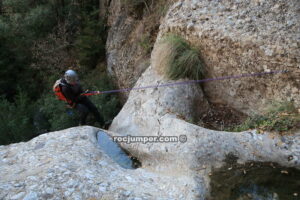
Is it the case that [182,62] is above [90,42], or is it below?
below

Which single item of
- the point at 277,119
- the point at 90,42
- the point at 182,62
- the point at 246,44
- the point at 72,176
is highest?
the point at 90,42

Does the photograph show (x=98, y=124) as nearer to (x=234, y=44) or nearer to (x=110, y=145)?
(x=110, y=145)

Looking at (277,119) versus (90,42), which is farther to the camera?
(90,42)

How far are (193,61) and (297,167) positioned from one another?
3219 mm

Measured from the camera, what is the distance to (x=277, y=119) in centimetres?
482

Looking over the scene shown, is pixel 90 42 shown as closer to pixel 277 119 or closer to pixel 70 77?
pixel 70 77

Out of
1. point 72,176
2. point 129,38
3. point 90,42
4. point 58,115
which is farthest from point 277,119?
point 90,42

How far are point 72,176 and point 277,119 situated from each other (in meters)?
3.76

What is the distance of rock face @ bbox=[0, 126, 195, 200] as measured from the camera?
396cm

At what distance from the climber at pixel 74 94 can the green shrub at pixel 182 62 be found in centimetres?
243

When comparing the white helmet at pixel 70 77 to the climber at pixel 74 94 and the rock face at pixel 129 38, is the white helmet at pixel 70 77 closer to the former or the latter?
the climber at pixel 74 94

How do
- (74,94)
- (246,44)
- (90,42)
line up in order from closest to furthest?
(246,44)
(74,94)
(90,42)

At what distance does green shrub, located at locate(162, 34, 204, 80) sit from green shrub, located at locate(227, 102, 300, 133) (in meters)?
1.82

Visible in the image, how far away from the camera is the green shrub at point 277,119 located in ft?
15.5
